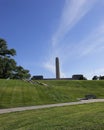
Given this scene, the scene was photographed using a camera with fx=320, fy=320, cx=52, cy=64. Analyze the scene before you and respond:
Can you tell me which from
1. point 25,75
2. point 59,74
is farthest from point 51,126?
point 59,74

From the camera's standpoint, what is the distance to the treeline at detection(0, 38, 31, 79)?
228 ft

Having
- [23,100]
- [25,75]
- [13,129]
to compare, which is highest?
[25,75]

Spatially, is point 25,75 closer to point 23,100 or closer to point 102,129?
point 23,100

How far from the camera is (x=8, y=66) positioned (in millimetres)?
69688

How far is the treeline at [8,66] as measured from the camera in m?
69.5

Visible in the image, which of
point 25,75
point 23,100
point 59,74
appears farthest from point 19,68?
point 23,100

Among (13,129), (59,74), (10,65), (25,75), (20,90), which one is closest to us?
(13,129)

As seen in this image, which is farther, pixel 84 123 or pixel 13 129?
pixel 13 129

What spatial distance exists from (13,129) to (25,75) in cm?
6294

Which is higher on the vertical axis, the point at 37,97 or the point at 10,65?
the point at 10,65

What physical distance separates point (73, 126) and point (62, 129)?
1.62ft

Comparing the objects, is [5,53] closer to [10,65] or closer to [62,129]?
[10,65]

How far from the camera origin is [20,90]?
3331 centimetres

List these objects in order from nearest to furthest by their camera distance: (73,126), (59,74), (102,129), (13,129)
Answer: (102,129) → (73,126) → (13,129) → (59,74)
